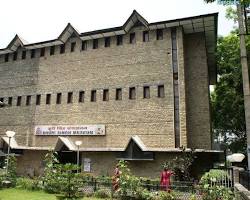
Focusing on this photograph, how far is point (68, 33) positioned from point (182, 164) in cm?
1516

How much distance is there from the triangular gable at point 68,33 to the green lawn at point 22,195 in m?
14.0

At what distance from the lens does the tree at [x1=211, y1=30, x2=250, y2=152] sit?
27.2 meters

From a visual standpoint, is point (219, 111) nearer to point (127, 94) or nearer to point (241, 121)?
point (241, 121)

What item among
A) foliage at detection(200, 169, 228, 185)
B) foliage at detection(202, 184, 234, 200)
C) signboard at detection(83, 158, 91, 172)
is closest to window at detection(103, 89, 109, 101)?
signboard at detection(83, 158, 91, 172)

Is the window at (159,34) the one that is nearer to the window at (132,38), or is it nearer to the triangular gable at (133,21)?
the triangular gable at (133,21)

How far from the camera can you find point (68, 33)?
26719 mm

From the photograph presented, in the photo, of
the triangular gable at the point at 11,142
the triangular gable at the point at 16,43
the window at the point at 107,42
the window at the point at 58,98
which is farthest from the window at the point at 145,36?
the triangular gable at the point at 11,142

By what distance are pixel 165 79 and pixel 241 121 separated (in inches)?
489

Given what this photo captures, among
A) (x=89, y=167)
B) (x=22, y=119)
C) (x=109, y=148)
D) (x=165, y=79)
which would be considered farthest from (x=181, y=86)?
(x=22, y=119)

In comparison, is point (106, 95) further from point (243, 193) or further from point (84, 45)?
point (243, 193)

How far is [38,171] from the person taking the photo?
24.7 metres

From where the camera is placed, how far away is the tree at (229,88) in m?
27.2

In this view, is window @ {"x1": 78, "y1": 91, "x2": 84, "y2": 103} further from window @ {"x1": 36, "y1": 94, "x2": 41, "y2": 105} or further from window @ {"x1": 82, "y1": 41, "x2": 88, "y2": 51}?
window @ {"x1": 36, "y1": 94, "x2": 41, "y2": 105}

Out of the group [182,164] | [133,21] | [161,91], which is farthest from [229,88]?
[182,164]
